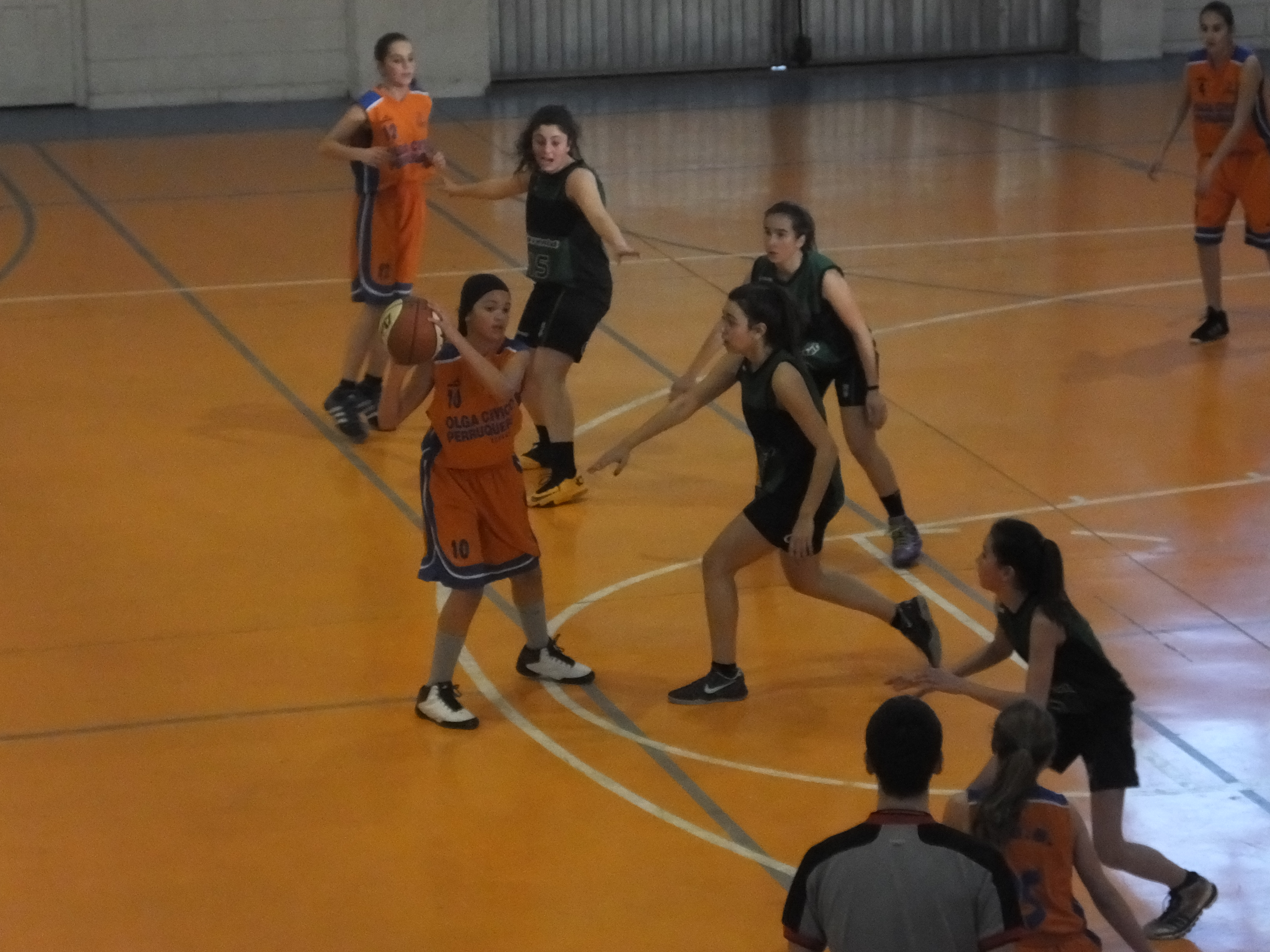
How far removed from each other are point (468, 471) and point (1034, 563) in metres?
2.19

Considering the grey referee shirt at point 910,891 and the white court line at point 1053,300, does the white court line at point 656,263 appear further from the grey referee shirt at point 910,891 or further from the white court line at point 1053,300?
the grey referee shirt at point 910,891

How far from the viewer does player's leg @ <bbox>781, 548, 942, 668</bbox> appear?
669 centimetres

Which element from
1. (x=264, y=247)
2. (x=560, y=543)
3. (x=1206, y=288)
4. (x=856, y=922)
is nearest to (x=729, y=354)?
(x=560, y=543)

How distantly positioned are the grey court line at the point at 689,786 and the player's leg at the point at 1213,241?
18.0ft

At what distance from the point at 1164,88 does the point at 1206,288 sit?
404 inches

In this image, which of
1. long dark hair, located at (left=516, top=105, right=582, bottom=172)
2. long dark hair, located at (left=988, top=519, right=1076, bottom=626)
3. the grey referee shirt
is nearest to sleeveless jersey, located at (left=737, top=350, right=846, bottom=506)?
long dark hair, located at (left=988, top=519, right=1076, bottom=626)

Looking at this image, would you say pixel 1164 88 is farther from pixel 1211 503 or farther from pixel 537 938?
pixel 537 938

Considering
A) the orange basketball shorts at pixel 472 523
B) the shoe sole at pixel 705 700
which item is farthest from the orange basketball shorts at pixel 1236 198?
the orange basketball shorts at pixel 472 523

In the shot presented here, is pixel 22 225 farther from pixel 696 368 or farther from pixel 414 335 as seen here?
pixel 414 335

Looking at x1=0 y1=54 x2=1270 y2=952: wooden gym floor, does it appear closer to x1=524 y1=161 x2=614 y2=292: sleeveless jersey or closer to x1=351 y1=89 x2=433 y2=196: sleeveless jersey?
x1=524 y1=161 x2=614 y2=292: sleeveless jersey

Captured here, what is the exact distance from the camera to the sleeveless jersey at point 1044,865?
4.16 meters

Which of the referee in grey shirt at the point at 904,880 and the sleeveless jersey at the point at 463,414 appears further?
the sleeveless jersey at the point at 463,414

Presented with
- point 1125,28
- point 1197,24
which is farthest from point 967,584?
point 1197,24

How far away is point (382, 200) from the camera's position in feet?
31.6
